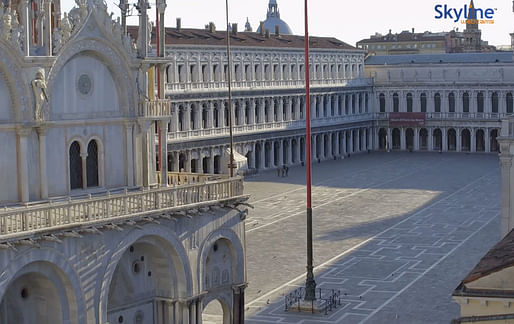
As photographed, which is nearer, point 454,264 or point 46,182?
point 46,182

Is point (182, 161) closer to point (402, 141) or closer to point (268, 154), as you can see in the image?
point (268, 154)

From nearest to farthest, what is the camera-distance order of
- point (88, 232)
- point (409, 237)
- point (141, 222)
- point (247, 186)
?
point (88, 232), point (141, 222), point (409, 237), point (247, 186)

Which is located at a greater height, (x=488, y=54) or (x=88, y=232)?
(x=488, y=54)

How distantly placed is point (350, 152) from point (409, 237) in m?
49.6

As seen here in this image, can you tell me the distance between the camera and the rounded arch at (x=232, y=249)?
2922cm

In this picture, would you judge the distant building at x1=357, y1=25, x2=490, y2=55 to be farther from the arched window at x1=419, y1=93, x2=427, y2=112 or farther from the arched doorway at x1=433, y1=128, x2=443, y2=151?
the arched doorway at x1=433, y1=128, x2=443, y2=151

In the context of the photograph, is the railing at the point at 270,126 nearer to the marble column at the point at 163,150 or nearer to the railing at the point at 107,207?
the marble column at the point at 163,150

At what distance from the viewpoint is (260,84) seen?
86688 mm

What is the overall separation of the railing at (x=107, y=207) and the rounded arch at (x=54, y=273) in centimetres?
62

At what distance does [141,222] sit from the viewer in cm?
2681

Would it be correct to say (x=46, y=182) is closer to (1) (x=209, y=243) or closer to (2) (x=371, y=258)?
(1) (x=209, y=243)

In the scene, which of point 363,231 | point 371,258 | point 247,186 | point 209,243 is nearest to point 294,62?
point 247,186

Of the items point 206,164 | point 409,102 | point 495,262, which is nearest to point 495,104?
point 409,102

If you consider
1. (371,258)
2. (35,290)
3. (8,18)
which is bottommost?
(371,258)
